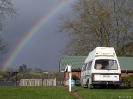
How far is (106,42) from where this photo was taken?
172ft

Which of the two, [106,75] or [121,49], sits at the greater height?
[121,49]

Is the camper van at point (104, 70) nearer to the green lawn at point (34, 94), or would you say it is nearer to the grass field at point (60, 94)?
the grass field at point (60, 94)

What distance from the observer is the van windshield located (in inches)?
904

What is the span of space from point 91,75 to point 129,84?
42.7ft

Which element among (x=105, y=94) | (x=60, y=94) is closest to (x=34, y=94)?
(x=60, y=94)

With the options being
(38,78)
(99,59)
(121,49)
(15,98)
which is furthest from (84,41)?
(15,98)

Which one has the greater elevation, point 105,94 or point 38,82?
point 38,82

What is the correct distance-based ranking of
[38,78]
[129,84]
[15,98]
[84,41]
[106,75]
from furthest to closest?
[84,41] < [38,78] < [129,84] < [106,75] < [15,98]

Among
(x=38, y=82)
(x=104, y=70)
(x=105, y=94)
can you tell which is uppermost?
(x=104, y=70)

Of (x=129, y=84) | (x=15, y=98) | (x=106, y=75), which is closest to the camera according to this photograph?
(x=15, y=98)

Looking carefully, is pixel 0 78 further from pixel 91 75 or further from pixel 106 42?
pixel 91 75

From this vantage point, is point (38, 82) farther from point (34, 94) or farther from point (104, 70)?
point (34, 94)

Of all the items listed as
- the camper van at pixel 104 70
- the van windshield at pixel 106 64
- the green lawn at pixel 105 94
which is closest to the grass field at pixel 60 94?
the green lawn at pixel 105 94

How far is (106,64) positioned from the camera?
23.1m
